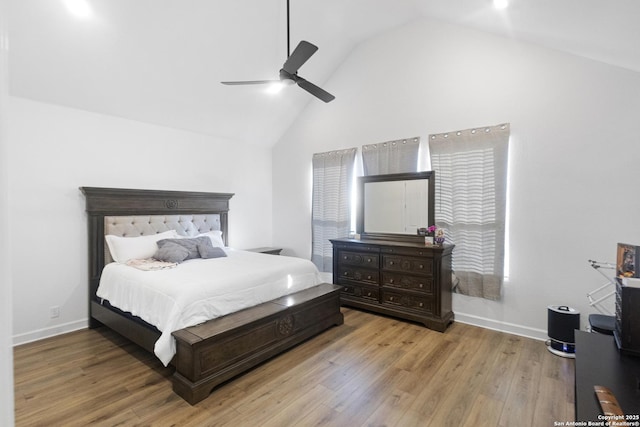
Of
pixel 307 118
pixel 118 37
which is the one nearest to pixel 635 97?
pixel 307 118

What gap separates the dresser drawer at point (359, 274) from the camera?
12.8ft

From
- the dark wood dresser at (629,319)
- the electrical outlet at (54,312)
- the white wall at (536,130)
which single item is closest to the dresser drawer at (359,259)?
the white wall at (536,130)

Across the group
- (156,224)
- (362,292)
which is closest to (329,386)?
(362,292)

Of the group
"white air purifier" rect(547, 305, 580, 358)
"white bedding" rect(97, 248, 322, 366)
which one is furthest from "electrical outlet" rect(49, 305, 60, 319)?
"white air purifier" rect(547, 305, 580, 358)

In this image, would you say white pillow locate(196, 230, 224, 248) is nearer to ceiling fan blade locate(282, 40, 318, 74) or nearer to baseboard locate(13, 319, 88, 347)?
baseboard locate(13, 319, 88, 347)

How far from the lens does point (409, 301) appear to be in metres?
3.63

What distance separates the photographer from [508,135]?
3291mm

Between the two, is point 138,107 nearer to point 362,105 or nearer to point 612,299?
point 362,105

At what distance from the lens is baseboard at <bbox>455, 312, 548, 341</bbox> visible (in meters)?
3.20

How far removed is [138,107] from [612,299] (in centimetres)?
544

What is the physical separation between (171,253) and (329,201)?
232cm

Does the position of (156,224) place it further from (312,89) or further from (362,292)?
(362,292)

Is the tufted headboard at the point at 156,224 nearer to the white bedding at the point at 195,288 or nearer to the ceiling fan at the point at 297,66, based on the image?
the white bedding at the point at 195,288

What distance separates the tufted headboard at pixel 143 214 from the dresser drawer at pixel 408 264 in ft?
8.51
